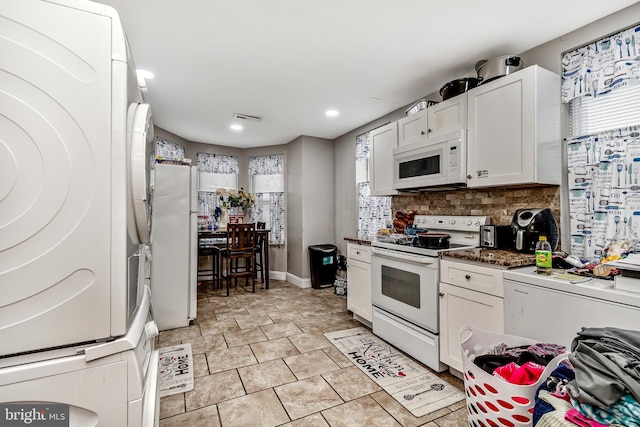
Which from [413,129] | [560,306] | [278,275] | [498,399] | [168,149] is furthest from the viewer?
[278,275]

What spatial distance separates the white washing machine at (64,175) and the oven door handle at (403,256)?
1.95 m

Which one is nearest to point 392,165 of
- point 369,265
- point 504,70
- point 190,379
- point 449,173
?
point 449,173

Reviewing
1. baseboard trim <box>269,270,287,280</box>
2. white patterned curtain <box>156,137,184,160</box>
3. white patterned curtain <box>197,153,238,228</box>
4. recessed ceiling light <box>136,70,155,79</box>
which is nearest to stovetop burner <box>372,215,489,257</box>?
recessed ceiling light <box>136,70,155,79</box>

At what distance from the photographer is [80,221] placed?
2.87ft

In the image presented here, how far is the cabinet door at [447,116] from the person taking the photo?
2.49m

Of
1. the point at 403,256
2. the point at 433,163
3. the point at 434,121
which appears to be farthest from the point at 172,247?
the point at 434,121

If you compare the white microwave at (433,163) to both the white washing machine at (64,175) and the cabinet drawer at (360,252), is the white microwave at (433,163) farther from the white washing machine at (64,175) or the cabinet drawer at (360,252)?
the white washing machine at (64,175)

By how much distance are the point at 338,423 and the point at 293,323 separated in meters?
1.59

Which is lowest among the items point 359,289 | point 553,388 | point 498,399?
point 359,289

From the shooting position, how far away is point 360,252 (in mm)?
3260

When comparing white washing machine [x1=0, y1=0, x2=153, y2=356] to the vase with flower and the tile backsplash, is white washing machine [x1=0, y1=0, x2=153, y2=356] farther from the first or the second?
the vase with flower

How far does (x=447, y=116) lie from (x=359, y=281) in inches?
72.7

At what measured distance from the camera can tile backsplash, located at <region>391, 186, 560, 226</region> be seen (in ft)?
7.29

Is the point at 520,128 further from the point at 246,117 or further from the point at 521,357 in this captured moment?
the point at 246,117
